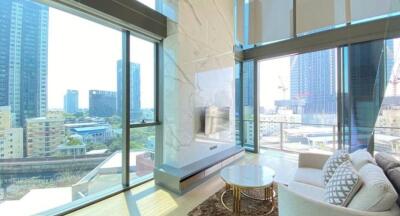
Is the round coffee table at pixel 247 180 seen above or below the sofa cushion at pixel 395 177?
below

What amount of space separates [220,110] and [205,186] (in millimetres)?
1695

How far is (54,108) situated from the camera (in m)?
2.45

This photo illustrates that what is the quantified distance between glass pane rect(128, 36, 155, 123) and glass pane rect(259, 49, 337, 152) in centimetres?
323

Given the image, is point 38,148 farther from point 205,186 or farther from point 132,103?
point 205,186

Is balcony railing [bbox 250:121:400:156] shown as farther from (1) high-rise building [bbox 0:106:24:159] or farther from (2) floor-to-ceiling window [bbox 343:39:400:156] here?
(1) high-rise building [bbox 0:106:24:159]

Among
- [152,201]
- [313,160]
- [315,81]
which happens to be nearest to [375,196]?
[313,160]

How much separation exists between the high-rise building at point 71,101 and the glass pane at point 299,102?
445 centimetres

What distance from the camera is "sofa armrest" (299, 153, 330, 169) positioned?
290 centimetres

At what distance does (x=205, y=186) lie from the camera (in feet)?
10.9

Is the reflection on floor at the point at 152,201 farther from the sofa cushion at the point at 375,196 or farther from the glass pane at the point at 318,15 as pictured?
the glass pane at the point at 318,15


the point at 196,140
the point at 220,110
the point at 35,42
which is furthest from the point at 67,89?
the point at 220,110

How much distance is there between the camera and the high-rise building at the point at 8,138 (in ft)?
6.81

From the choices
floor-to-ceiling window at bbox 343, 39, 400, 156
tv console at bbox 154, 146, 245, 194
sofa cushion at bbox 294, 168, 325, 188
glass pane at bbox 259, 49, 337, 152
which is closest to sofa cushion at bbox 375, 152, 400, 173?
sofa cushion at bbox 294, 168, 325, 188

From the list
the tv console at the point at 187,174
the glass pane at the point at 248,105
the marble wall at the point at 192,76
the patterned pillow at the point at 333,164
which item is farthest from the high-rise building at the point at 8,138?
the glass pane at the point at 248,105
